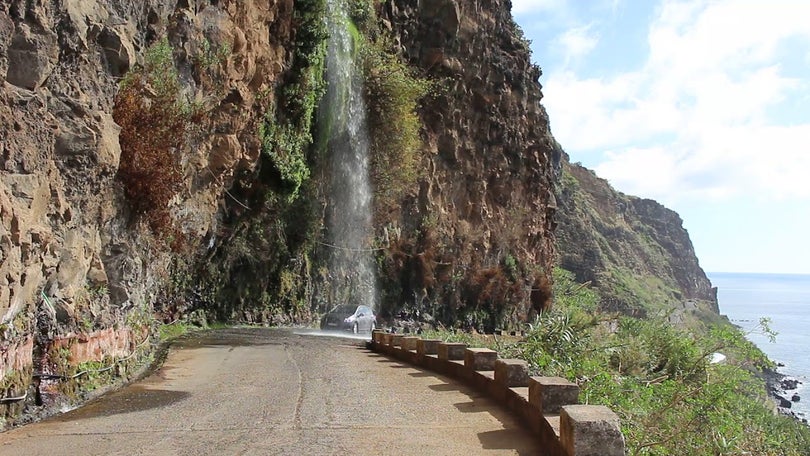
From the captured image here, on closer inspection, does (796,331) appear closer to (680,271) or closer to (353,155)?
(680,271)

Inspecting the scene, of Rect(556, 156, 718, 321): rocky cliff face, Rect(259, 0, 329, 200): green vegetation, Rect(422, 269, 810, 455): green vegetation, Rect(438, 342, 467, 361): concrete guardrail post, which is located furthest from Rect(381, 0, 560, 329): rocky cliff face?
Rect(438, 342, 467, 361): concrete guardrail post

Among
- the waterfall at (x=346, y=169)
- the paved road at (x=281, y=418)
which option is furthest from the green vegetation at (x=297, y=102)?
the paved road at (x=281, y=418)

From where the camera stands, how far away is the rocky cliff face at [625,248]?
92.9 meters

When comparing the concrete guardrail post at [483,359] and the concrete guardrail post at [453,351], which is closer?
the concrete guardrail post at [483,359]

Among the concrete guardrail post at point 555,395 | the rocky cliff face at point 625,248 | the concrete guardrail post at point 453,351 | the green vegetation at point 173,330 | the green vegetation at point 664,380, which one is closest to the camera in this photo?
the concrete guardrail post at point 555,395

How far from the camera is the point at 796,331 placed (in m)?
103

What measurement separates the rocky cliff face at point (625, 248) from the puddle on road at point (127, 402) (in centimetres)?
5143

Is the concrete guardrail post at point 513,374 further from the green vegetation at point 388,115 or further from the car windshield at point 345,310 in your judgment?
the green vegetation at point 388,115

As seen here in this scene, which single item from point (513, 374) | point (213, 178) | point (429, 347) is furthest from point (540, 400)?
point (213, 178)

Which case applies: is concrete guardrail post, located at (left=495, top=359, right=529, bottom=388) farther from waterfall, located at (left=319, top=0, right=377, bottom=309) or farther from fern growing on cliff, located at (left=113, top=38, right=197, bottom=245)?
waterfall, located at (left=319, top=0, right=377, bottom=309)

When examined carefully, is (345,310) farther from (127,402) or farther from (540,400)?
(540,400)

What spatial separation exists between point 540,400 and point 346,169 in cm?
2606

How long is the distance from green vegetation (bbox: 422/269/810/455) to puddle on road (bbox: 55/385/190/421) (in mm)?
5009

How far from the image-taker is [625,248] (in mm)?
118750
